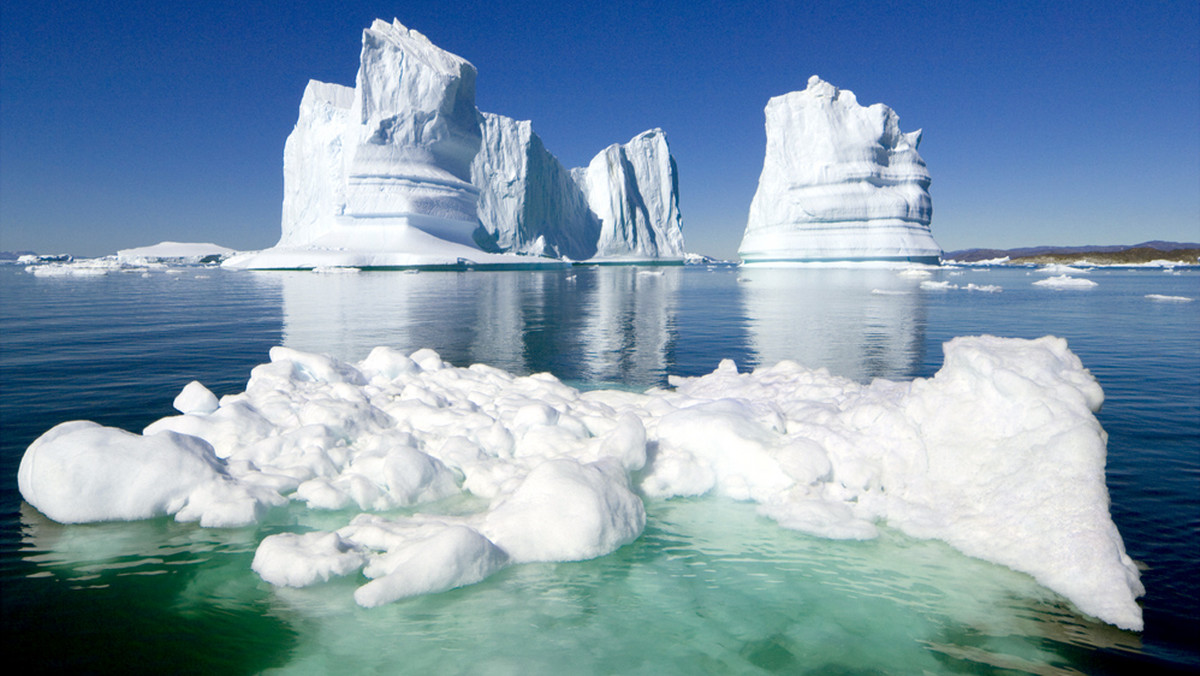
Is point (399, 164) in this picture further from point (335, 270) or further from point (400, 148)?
point (335, 270)

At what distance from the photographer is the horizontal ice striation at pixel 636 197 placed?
205 ft

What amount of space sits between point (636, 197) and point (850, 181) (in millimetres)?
27848

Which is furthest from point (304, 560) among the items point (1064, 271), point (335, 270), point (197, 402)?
point (1064, 271)

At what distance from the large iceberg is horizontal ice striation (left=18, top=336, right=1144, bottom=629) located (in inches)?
1433

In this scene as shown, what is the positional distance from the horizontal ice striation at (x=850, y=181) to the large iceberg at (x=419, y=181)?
21.5m

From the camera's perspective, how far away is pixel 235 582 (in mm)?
2723

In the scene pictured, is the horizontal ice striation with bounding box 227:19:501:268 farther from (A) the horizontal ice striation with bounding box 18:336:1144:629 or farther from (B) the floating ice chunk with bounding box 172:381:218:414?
(A) the horizontal ice striation with bounding box 18:336:1144:629

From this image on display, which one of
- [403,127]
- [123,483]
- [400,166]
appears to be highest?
[403,127]

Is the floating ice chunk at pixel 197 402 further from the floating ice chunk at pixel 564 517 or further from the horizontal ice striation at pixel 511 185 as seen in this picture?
the horizontal ice striation at pixel 511 185

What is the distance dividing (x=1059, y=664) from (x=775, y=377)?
3595 mm

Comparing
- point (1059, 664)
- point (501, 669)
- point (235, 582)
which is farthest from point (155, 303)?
point (1059, 664)

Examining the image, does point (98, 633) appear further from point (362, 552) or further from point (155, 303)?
point (155, 303)

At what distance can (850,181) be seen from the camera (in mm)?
40344

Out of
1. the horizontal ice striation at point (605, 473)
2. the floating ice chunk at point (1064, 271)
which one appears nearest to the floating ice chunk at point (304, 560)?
the horizontal ice striation at point (605, 473)
